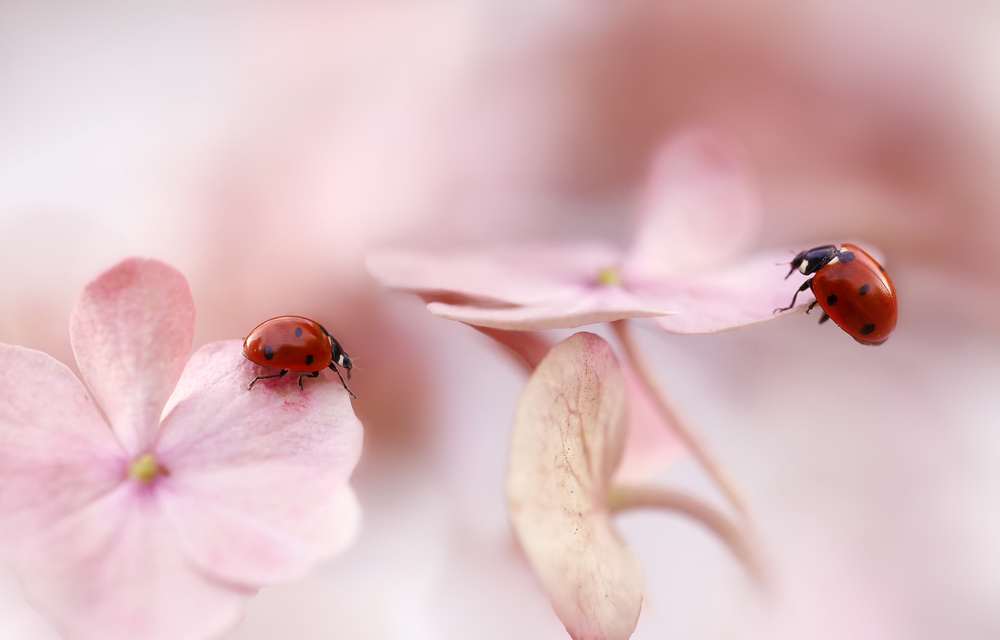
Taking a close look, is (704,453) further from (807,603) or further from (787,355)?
(787,355)

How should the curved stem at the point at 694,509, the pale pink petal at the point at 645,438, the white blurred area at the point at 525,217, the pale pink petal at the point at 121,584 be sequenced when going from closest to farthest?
1. the pale pink petal at the point at 121,584
2. the curved stem at the point at 694,509
3. the pale pink petal at the point at 645,438
4. the white blurred area at the point at 525,217

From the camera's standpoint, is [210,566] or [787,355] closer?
[210,566]

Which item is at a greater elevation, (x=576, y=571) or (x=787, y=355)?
(x=576, y=571)

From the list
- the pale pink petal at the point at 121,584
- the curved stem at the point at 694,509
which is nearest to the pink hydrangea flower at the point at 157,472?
the pale pink petal at the point at 121,584

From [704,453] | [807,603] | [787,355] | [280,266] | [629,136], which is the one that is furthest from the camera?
[629,136]

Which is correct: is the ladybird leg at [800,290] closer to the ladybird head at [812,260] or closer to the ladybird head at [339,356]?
the ladybird head at [812,260]

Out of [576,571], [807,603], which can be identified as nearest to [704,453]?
[576,571]

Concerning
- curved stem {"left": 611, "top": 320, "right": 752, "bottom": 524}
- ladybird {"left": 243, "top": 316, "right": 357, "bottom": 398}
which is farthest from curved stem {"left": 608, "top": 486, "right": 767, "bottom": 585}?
ladybird {"left": 243, "top": 316, "right": 357, "bottom": 398}
